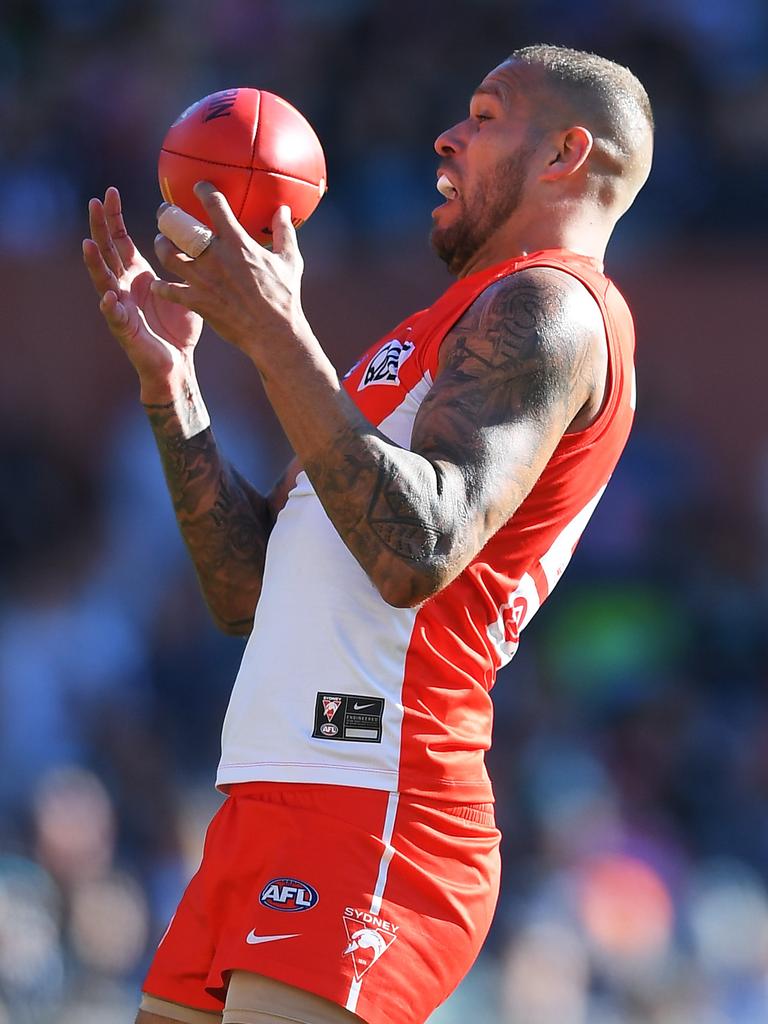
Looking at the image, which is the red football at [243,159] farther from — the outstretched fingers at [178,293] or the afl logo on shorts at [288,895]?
the afl logo on shorts at [288,895]

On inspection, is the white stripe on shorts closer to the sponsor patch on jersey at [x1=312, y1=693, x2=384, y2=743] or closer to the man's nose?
the sponsor patch on jersey at [x1=312, y1=693, x2=384, y2=743]

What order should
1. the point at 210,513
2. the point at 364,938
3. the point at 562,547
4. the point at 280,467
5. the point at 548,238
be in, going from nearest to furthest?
the point at 364,938, the point at 562,547, the point at 548,238, the point at 210,513, the point at 280,467

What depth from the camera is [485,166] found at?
3.45m

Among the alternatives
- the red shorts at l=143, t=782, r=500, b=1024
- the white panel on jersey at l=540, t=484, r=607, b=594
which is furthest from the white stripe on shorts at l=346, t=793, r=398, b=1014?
the white panel on jersey at l=540, t=484, r=607, b=594

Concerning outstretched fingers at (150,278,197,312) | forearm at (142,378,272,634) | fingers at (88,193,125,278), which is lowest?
forearm at (142,378,272,634)

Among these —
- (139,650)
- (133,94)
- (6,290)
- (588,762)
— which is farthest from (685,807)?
(133,94)

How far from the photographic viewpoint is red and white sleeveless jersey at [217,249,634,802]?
2975 millimetres

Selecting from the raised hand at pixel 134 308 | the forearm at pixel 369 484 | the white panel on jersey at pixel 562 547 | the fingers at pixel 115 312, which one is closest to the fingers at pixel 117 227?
the raised hand at pixel 134 308

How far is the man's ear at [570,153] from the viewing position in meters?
3.39

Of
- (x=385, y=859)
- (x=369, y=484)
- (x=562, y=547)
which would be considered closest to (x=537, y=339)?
(x=369, y=484)

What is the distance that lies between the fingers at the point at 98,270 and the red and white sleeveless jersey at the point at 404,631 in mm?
660

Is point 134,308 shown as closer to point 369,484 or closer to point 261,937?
point 369,484

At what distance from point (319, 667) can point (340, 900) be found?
1.42ft

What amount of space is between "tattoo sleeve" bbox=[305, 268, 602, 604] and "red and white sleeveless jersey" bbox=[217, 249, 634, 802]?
0.53ft
